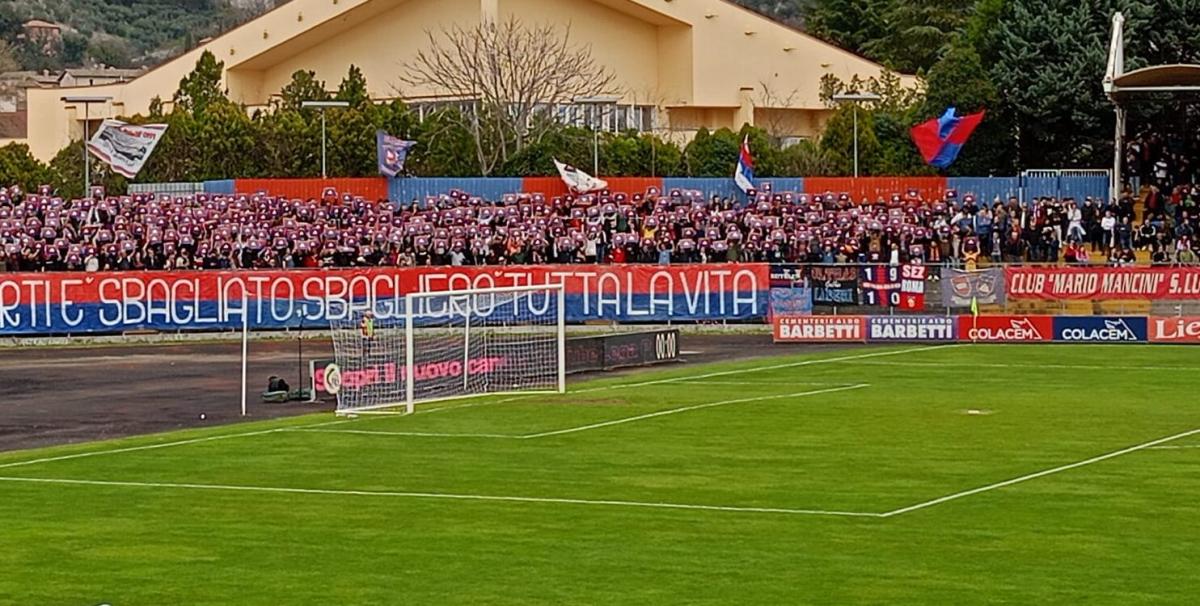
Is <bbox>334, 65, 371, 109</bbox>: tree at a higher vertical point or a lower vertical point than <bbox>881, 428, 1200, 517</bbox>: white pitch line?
higher

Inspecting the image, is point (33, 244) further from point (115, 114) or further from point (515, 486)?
point (115, 114)

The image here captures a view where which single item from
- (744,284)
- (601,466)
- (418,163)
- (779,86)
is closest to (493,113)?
(418,163)

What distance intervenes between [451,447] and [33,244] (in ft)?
95.4

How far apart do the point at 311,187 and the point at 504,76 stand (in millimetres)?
19340

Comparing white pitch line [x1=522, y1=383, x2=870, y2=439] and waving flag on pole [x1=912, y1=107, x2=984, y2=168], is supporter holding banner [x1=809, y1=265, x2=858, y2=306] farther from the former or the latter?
white pitch line [x1=522, y1=383, x2=870, y2=439]

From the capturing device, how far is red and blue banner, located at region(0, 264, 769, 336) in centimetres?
5303

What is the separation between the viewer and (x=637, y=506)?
869 inches

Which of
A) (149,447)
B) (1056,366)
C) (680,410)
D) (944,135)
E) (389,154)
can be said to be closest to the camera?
(149,447)

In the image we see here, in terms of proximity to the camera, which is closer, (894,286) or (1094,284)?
(1094,284)

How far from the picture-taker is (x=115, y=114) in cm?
9506

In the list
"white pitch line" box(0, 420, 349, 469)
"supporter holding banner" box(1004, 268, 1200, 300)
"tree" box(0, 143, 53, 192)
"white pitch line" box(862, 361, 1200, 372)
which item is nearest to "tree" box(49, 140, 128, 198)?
"tree" box(0, 143, 53, 192)

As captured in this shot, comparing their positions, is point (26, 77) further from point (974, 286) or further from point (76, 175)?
point (974, 286)

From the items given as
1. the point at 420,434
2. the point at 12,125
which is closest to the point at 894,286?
the point at 420,434

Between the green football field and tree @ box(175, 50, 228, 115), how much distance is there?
52.8m
